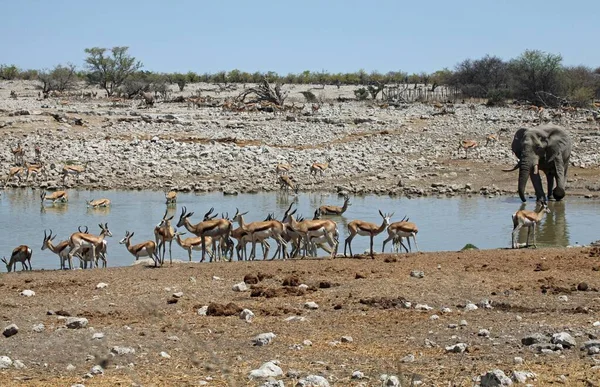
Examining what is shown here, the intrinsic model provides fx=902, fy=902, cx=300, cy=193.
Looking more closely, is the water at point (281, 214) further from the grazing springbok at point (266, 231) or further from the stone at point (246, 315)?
the stone at point (246, 315)

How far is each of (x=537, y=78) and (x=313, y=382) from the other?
5064 centimetres

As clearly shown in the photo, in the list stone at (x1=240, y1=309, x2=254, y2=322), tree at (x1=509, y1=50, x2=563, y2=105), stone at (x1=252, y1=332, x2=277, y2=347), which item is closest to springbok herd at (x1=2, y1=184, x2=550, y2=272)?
stone at (x1=240, y1=309, x2=254, y2=322)

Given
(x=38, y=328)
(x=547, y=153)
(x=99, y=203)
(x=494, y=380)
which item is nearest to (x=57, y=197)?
(x=99, y=203)

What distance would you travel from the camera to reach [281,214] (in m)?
21.6

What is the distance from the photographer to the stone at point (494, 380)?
684 centimetres

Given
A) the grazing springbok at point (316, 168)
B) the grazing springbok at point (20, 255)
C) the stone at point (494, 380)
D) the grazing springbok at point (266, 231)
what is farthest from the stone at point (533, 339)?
the grazing springbok at point (316, 168)

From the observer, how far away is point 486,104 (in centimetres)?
5034

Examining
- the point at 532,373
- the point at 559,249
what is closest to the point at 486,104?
the point at 559,249

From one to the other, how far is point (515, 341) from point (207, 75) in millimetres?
73623

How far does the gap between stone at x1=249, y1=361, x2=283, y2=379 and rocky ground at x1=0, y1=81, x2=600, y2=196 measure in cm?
1809

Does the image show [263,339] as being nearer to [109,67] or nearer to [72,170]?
[72,170]

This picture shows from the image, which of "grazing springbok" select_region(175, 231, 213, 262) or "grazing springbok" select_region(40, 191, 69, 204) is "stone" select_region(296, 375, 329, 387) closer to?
"grazing springbok" select_region(175, 231, 213, 262)

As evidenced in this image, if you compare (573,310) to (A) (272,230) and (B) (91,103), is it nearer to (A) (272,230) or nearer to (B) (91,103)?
(A) (272,230)

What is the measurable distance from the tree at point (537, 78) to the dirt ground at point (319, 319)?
41.3 metres
